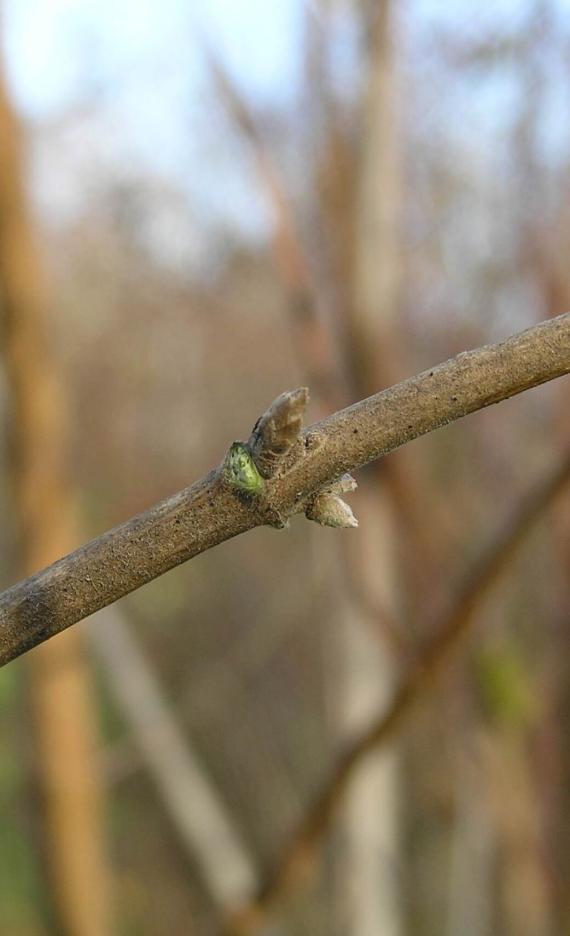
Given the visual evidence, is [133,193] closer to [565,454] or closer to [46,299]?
[46,299]

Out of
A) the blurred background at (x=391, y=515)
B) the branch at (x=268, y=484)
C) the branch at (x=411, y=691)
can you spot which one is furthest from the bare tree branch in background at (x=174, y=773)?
the branch at (x=268, y=484)

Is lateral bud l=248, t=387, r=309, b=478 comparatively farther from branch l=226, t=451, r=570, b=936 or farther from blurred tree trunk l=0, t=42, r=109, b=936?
blurred tree trunk l=0, t=42, r=109, b=936

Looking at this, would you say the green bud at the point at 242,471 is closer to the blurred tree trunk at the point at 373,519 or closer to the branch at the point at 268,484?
the branch at the point at 268,484

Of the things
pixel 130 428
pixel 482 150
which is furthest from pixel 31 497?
pixel 130 428

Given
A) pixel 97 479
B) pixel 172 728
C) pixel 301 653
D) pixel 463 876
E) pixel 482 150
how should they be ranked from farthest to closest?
pixel 97 479 → pixel 301 653 → pixel 172 728 → pixel 463 876 → pixel 482 150

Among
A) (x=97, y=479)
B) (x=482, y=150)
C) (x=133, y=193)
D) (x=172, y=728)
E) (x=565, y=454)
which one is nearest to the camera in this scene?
(x=565, y=454)

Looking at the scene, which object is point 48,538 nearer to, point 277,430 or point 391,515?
point 391,515
